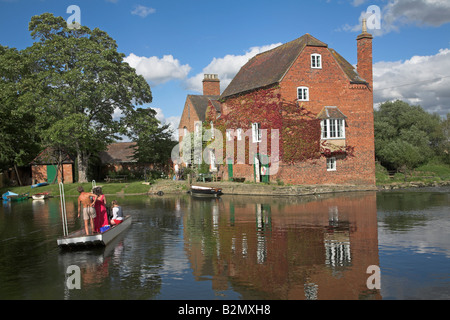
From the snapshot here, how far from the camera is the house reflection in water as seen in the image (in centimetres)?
928

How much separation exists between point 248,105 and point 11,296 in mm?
28401

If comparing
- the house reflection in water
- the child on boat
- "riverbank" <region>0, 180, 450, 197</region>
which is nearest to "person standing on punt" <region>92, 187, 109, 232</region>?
the child on boat

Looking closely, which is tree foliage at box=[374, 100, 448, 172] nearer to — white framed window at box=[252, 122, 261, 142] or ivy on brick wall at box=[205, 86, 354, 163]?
ivy on brick wall at box=[205, 86, 354, 163]

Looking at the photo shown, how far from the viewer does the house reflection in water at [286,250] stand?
9281 mm

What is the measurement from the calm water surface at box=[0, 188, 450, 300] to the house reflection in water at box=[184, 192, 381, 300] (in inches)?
1.0

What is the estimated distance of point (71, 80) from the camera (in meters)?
36.5

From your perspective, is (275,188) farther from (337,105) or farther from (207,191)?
(337,105)

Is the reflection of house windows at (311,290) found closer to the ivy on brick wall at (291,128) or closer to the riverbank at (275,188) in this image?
the riverbank at (275,188)

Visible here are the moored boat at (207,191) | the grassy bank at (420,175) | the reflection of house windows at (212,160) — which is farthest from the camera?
the reflection of house windows at (212,160)

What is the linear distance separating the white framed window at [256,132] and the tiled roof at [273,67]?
10.5 ft

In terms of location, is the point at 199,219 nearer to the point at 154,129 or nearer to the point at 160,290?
the point at 160,290

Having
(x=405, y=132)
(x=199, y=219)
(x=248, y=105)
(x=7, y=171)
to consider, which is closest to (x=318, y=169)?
(x=248, y=105)

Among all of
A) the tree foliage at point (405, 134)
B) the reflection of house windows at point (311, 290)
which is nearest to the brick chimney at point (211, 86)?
the tree foliage at point (405, 134)
